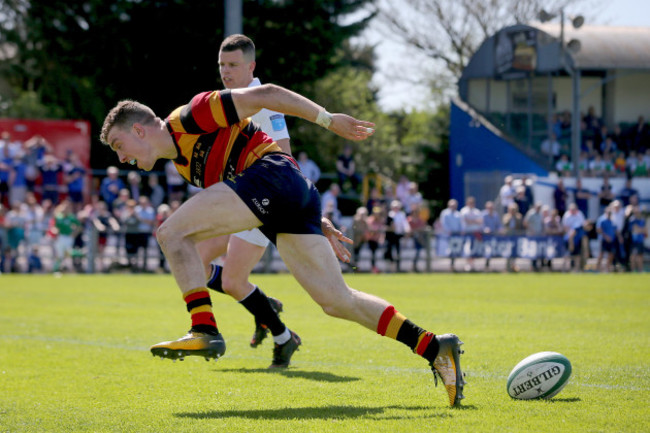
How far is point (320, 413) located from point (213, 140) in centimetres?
177

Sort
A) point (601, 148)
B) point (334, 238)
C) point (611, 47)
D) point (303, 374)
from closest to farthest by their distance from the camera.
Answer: point (334, 238) < point (303, 374) < point (601, 148) < point (611, 47)

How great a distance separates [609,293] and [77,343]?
31.7ft

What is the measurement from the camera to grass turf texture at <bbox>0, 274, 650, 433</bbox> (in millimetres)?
4910

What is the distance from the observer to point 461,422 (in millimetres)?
4777

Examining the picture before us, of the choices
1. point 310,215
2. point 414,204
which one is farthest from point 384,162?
point 310,215

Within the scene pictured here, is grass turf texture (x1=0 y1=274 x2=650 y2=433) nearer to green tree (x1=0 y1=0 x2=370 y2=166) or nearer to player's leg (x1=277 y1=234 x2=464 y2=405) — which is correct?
player's leg (x1=277 y1=234 x2=464 y2=405)

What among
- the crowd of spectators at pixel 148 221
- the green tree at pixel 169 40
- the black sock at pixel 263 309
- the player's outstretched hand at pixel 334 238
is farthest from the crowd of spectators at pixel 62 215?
the player's outstretched hand at pixel 334 238

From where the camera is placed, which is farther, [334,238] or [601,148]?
[601,148]

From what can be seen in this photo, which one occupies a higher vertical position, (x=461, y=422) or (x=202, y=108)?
(x=202, y=108)

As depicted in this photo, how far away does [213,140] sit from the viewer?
554 cm

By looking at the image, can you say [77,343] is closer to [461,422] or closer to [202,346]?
[202,346]

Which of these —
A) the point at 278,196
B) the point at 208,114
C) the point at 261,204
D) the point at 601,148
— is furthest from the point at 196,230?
the point at 601,148

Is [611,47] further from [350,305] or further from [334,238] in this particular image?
[350,305]

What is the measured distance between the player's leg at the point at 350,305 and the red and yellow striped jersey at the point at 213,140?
22.9 inches
